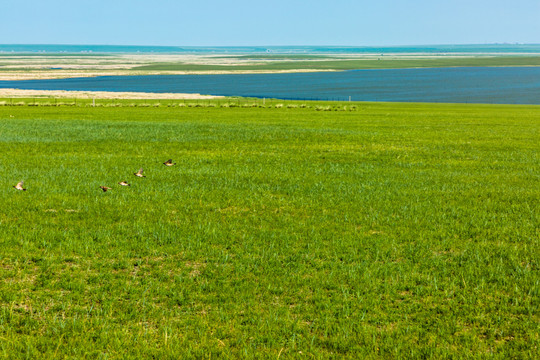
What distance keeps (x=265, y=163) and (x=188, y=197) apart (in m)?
9.05

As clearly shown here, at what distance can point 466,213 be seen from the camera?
52.0ft

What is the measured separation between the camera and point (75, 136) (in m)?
38.8

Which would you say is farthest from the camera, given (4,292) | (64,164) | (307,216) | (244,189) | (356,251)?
(64,164)

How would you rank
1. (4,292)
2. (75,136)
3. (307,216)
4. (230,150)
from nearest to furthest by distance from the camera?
(4,292), (307,216), (230,150), (75,136)

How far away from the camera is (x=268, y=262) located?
11.2 metres

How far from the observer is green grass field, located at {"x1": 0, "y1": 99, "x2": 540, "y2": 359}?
8.01 m

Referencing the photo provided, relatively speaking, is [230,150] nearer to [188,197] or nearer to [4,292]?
[188,197]

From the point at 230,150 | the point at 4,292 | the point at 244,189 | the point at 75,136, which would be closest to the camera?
the point at 4,292

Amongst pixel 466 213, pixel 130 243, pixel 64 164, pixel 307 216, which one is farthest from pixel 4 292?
pixel 64 164

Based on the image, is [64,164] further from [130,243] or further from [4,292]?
[4,292]

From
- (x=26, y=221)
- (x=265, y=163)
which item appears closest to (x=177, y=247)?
(x=26, y=221)

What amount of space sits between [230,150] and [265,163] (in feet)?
19.7

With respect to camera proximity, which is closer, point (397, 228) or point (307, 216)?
point (397, 228)

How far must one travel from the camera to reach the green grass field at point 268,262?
8008 mm
